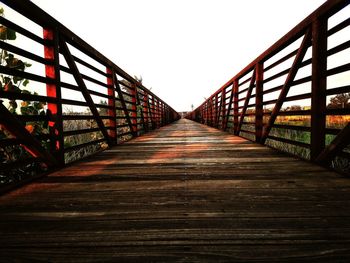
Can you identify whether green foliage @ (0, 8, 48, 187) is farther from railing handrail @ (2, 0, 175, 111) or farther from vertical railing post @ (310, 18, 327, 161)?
vertical railing post @ (310, 18, 327, 161)

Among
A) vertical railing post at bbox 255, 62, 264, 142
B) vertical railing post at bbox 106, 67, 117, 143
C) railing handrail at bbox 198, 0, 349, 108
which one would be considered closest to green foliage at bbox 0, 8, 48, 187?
vertical railing post at bbox 106, 67, 117, 143

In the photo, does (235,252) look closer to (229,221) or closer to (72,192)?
(229,221)

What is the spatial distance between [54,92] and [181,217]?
5.62 ft

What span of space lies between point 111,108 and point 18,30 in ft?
6.12

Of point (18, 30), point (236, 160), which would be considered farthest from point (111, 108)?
point (236, 160)

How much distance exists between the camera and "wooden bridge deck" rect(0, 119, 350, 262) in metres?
0.75

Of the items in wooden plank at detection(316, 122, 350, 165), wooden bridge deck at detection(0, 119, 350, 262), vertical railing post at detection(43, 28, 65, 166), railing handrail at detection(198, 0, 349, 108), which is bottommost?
wooden bridge deck at detection(0, 119, 350, 262)

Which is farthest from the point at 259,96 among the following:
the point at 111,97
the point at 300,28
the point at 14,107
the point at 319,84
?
the point at 14,107

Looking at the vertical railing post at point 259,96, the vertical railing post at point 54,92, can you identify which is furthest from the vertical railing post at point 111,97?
the vertical railing post at point 259,96

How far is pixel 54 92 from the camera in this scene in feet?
6.43

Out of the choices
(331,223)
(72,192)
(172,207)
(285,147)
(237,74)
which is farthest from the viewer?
(237,74)

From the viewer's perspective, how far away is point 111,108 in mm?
3389

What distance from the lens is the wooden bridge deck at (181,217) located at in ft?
2.46

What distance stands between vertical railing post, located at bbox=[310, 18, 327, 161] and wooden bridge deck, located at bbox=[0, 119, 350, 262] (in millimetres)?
349
